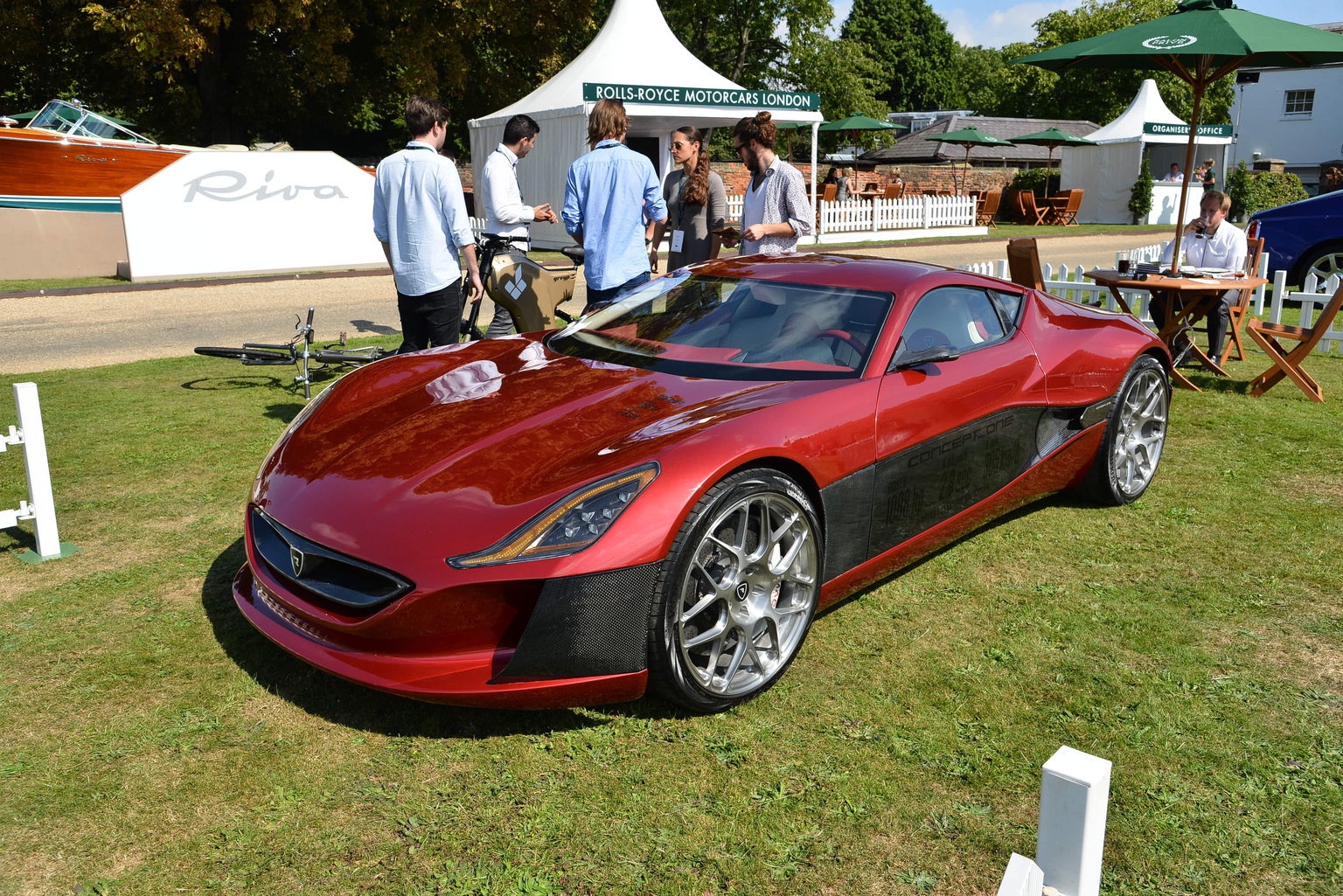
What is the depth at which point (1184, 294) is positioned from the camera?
8383 mm

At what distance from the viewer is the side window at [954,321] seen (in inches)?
153

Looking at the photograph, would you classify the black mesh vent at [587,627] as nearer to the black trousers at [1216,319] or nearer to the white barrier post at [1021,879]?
the white barrier post at [1021,879]

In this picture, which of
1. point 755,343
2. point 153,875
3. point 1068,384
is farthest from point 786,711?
point 1068,384

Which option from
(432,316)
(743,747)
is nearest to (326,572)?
(743,747)

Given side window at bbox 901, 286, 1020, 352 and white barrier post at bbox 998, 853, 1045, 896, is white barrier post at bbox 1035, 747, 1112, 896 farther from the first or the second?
side window at bbox 901, 286, 1020, 352

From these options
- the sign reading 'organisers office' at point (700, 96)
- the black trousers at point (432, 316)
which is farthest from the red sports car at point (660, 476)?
the sign reading 'organisers office' at point (700, 96)

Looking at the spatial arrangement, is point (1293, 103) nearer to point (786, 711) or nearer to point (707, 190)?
point (707, 190)

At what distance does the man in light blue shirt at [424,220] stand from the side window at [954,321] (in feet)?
9.01

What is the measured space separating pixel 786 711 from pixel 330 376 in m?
5.91

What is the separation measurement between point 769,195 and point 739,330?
2.86 m

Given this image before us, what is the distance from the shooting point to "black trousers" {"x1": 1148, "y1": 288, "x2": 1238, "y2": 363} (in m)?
8.38

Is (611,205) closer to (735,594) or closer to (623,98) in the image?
(735,594)

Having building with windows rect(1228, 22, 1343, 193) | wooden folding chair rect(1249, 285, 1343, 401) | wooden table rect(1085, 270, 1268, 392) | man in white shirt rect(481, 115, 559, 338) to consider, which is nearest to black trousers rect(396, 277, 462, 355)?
man in white shirt rect(481, 115, 559, 338)

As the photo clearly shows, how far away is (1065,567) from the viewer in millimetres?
4316
